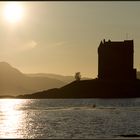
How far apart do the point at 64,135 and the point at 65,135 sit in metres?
0.15

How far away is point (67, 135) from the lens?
63.2 meters

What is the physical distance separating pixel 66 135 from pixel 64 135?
0.31m

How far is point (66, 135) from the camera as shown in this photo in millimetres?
63125

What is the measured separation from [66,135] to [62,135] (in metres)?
0.61

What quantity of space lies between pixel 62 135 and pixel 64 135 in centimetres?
31

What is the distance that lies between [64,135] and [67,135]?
48cm

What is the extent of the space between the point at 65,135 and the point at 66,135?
0.19m

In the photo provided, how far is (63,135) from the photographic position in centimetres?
6284

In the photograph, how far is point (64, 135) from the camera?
207 ft

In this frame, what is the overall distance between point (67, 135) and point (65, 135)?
0.37 m

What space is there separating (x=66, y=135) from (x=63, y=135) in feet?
1.71

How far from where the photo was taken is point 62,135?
2478 inches
